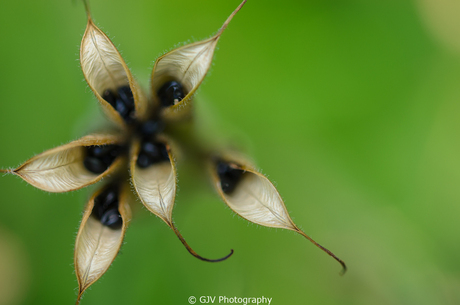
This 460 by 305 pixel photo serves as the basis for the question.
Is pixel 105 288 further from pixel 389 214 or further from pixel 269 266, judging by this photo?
pixel 389 214

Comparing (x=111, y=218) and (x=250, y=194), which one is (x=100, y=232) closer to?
(x=111, y=218)

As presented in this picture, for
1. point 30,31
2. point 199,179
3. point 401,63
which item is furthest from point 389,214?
point 30,31

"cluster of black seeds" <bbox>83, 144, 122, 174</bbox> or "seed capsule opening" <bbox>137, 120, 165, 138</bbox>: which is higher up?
"seed capsule opening" <bbox>137, 120, 165, 138</bbox>

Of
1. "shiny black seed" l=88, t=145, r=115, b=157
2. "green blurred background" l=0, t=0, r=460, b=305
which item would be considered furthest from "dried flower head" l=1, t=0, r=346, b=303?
"green blurred background" l=0, t=0, r=460, b=305

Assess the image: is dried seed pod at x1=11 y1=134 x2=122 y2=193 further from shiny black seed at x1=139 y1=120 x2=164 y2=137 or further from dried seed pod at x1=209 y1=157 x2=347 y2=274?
dried seed pod at x1=209 y1=157 x2=347 y2=274

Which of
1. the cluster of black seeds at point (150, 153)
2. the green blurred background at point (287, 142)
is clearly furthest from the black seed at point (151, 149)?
the green blurred background at point (287, 142)

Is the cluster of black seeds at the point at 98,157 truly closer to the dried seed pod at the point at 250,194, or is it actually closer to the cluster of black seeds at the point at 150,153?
the cluster of black seeds at the point at 150,153

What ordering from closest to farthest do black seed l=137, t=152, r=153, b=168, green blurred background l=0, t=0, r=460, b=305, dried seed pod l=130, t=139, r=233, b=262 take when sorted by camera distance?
dried seed pod l=130, t=139, r=233, b=262, black seed l=137, t=152, r=153, b=168, green blurred background l=0, t=0, r=460, b=305
